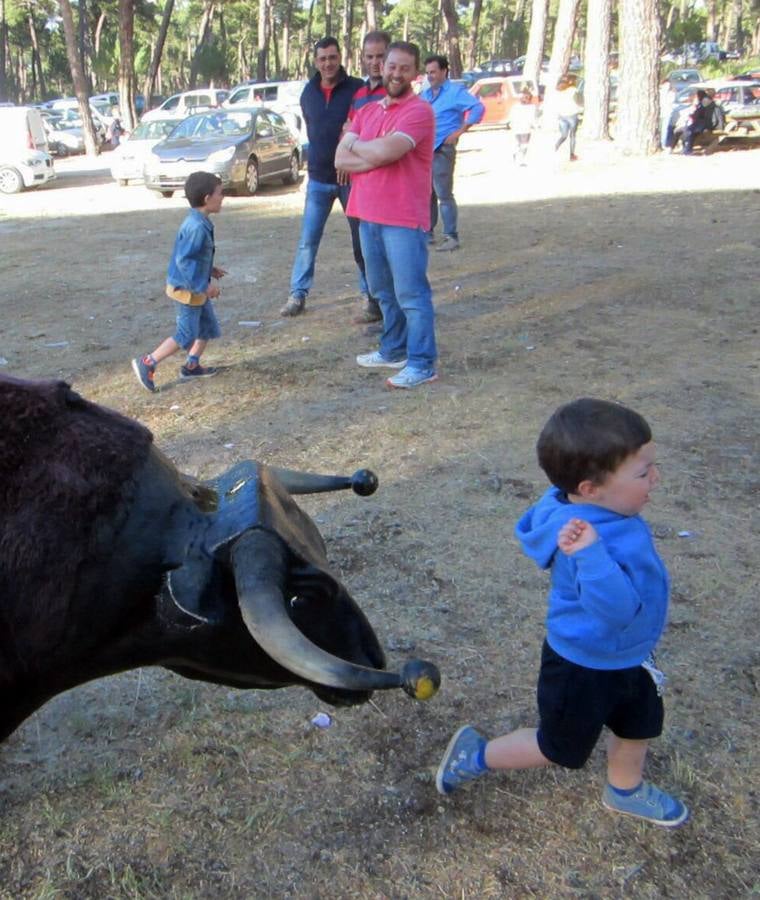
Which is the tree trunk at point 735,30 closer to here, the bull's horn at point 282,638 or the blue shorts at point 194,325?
the blue shorts at point 194,325

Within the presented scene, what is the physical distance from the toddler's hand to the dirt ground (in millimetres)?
1068

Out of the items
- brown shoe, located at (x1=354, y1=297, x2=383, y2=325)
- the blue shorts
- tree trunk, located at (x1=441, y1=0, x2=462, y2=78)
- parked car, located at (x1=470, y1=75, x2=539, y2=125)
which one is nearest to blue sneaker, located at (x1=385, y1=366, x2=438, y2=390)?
the blue shorts

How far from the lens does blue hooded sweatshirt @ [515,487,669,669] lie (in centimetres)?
229

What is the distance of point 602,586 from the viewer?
7.47 ft

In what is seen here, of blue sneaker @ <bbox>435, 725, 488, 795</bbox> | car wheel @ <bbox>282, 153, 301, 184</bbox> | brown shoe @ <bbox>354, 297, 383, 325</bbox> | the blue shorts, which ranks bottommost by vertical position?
blue sneaker @ <bbox>435, 725, 488, 795</bbox>

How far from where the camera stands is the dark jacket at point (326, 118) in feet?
25.7

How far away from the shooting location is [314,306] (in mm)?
9031

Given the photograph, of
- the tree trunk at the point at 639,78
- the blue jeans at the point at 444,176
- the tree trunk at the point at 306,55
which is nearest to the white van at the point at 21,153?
the blue jeans at the point at 444,176

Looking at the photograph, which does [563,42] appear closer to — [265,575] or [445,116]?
[445,116]

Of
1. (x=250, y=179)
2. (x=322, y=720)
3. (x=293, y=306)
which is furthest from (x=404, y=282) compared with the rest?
(x=250, y=179)

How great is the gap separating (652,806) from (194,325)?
4.88m

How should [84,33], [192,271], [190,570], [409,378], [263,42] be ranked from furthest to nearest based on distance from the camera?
[84,33] → [263,42] → [409,378] → [192,271] → [190,570]

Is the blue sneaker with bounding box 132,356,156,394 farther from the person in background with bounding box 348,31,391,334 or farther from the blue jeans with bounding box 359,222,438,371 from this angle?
the person in background with bounding box 348,31,391,334

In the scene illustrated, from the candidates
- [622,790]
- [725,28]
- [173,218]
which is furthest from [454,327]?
[725,28]
